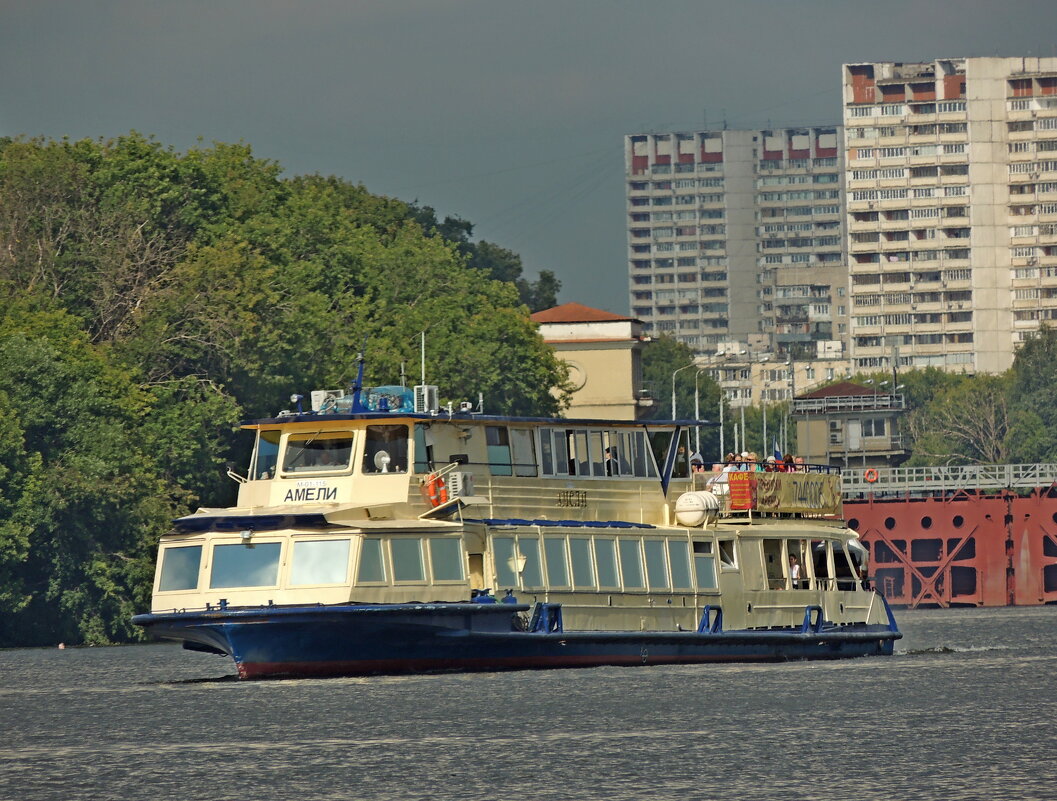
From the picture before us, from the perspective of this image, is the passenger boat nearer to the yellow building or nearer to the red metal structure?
the red metal structure

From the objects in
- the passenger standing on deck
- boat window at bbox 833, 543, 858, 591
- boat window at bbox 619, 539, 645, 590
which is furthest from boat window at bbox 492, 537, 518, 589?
boat window at bbox 833, 543, 858, 591

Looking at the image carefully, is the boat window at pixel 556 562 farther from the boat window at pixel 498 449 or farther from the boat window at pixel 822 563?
Answer: the boat window at pixel 822 563

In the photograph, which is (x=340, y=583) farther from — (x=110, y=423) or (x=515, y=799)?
(x=110, y=423)

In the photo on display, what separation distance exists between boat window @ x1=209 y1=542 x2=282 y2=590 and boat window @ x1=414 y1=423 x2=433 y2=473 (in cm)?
403

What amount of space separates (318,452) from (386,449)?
1550mm

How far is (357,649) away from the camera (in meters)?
51.3

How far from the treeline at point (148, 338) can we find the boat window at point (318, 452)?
29512mm

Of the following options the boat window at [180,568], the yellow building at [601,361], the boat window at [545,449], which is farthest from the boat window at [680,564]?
the yellow building at [601,361]

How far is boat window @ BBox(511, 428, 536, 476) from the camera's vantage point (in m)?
55.1

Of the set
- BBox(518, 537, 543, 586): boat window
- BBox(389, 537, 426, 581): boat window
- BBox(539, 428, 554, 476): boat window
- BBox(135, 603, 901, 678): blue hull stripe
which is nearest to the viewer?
BBox(135, 603, 901, 678): blue hull stripe

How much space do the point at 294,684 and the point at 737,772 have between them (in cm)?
1670

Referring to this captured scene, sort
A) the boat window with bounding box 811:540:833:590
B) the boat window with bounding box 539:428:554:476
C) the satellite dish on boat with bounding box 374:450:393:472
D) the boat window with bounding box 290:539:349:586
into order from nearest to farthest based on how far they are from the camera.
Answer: the boat window with bounding box 290:539:349:586 < the satellite dish on boat with bounding box 374:450:393:472 < the boat window with bounding box 539:428:554:476 < the boat window with bounding box 811:540:833:590

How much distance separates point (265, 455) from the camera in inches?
2141

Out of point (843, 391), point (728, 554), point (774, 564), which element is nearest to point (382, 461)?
point (728, 554)
